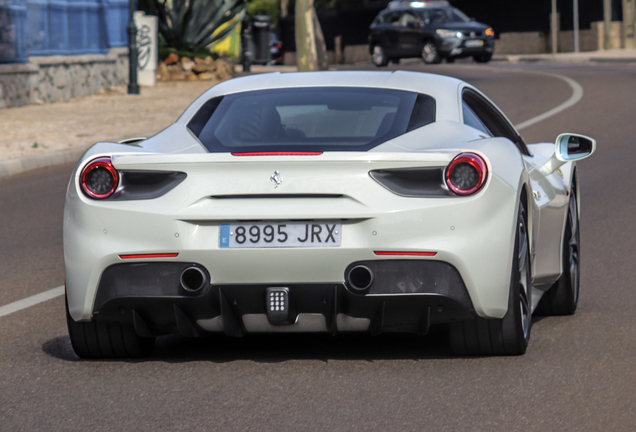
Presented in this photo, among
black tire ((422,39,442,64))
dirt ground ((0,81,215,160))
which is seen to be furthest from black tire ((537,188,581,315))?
black tire ((422,39,442,64))

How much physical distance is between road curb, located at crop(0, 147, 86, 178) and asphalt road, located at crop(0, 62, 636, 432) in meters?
7.95

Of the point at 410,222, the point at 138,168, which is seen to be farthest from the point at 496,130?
the point at 138,168

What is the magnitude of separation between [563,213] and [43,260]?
13.0ft

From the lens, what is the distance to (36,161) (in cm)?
1599

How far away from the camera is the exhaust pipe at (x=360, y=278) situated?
4914 millimetres

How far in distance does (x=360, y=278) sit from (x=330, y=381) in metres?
0.46

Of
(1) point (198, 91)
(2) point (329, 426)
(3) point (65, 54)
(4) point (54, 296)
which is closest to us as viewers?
(2) point (329, 426)

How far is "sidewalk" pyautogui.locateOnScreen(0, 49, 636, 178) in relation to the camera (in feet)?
54.1

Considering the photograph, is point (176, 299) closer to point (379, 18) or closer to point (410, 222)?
point (410, 222)

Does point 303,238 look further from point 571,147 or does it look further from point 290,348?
point 571,147

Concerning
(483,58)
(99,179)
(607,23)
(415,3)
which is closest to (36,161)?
(99,179)

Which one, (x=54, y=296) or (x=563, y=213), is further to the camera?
(x=54, y=296)

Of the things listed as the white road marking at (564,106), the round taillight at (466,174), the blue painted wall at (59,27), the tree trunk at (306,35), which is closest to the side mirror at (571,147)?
the round taillight at (466,174)

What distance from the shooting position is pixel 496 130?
20.6 feet
